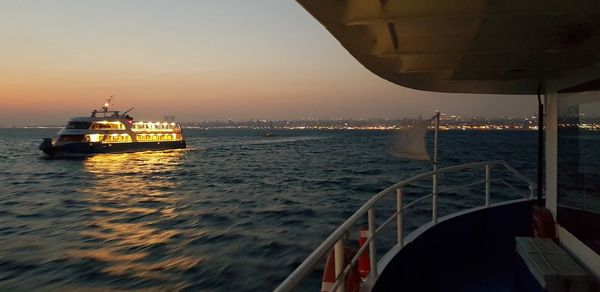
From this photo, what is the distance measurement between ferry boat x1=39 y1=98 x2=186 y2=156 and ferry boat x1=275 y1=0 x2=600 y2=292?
178 ft

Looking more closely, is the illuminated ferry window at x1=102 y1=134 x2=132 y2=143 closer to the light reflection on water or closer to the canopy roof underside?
the light reflection on water

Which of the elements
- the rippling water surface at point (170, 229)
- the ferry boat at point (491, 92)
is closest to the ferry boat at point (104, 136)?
the rippling water surface at point (170, 229)

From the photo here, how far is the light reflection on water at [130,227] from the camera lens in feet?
35.6

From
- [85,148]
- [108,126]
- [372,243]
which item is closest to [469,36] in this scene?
[372,243]

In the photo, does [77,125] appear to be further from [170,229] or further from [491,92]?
[491,92]

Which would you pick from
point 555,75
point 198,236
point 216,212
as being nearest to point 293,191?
point 216,212

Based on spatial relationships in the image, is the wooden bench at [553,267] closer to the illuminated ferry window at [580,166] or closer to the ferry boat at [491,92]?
the ferry boat at [491,92]

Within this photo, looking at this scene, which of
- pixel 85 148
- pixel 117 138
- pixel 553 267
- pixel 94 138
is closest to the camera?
pixel 553 267

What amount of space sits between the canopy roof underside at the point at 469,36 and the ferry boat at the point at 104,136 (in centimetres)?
5452

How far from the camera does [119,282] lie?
9641mm

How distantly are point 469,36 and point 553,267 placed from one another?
2.31 metres

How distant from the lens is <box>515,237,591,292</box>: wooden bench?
11.0 ft

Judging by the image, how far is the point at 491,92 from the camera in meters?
5.55

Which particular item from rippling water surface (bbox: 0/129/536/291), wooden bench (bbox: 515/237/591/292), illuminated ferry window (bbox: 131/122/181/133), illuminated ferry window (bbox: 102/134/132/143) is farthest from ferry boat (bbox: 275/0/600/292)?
illuminated ferry window (bbox: 131/122/181/133)
